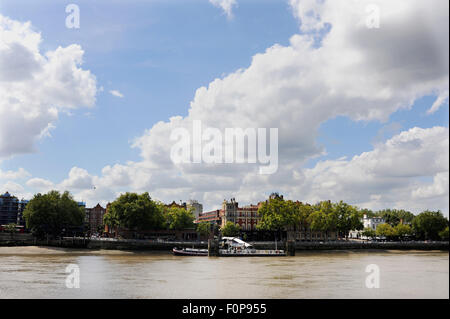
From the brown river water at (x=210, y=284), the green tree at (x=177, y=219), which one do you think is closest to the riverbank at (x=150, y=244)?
the green tree at (x=177, y=219)

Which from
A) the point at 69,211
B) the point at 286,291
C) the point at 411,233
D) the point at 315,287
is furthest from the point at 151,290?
the point at 411,233

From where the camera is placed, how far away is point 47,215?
112 m

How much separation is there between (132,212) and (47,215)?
23290mm

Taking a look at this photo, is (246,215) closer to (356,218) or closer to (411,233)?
(356,218)

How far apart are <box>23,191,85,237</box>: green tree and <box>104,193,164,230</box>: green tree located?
1223 centimetres

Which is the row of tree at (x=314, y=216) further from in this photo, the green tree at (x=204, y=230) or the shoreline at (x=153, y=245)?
Result: the green tree at (x=204, y=230)

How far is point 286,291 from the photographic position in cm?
3794

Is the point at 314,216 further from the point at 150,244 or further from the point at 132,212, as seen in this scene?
the point at 132,212

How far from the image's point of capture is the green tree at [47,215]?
112m

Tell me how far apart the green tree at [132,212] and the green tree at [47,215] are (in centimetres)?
1223
